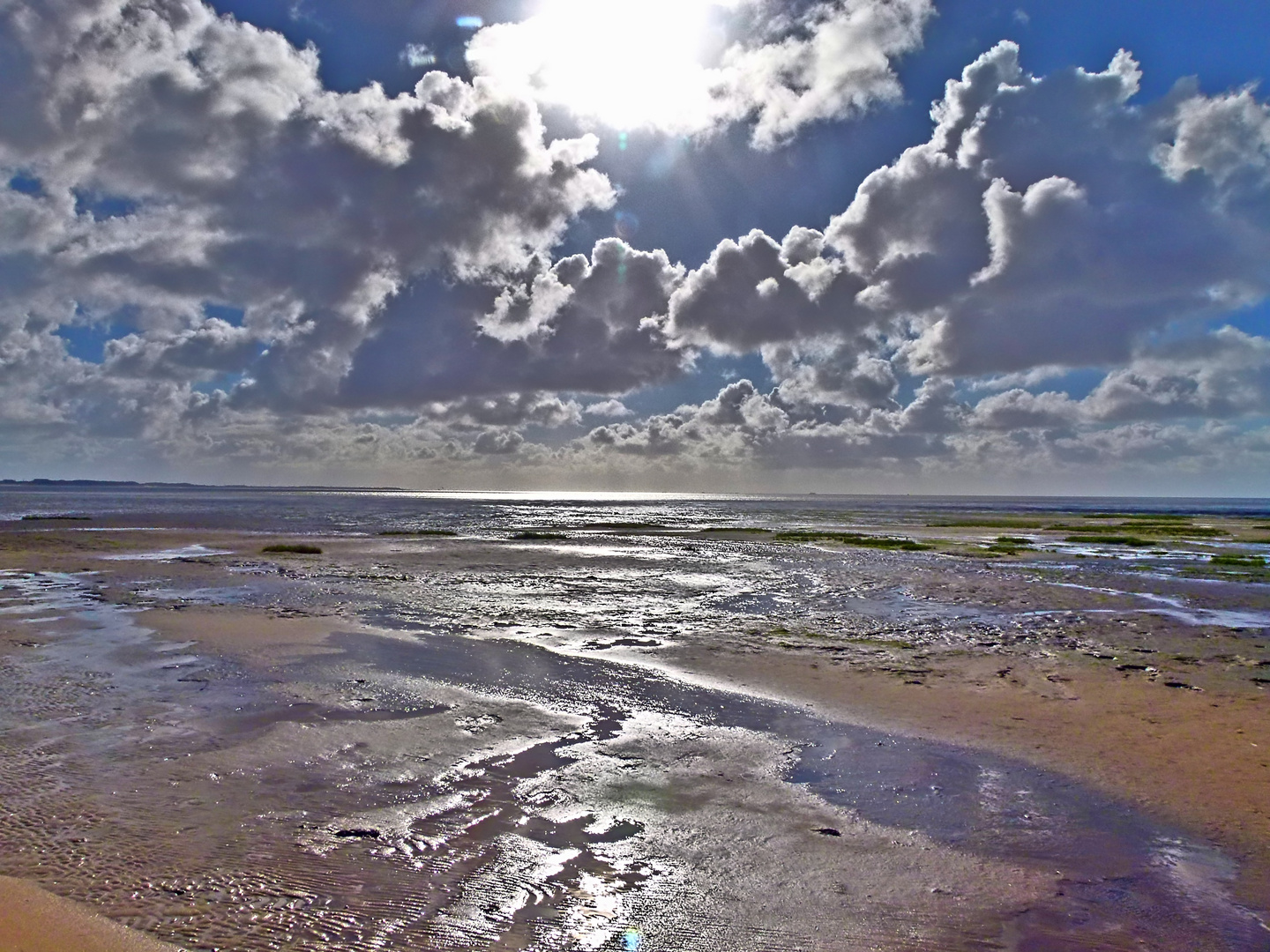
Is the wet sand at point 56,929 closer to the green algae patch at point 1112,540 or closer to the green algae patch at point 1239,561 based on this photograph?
the green algae patch at point 1239,561

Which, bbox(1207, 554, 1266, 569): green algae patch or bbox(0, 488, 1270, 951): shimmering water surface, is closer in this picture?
bbox(0, 488, 1270, 951): shimmering water surface

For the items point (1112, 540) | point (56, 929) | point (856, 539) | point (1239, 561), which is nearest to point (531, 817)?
point (56, 929)

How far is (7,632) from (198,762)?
497 inches

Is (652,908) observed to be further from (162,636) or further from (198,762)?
(162,636)

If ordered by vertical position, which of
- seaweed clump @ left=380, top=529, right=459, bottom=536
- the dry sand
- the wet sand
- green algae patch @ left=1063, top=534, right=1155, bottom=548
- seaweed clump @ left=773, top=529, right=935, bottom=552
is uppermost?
the wet sand

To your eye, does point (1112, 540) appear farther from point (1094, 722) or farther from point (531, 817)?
point (531, 817)

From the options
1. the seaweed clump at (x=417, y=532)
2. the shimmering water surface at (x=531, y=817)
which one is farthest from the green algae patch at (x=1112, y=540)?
the shimmering water surface at (x=531, y=817)

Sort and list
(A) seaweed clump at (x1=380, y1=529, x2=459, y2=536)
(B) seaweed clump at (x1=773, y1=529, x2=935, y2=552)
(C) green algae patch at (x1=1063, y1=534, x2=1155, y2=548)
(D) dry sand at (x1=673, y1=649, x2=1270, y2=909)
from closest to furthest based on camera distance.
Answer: (D) dry sand at (x1=673, y1=649, x2=1270, y2=909) < (B) seaweed clump at (x1=773, y1=529, x2=935, y2=552) < (C) green algae patch at (x1=1063, y1=534, x2=1155, y2=548) < (A) seaweed clump at (x1=380, y1=529, x2=459, y2=536)

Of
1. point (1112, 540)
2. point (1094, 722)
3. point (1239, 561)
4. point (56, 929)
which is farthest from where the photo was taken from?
point (1112, 540)

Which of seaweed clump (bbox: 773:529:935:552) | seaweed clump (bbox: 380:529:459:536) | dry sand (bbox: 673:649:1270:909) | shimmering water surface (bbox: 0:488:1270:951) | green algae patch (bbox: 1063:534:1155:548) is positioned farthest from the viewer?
seaweed clump (bbox: 380:529:459:536)

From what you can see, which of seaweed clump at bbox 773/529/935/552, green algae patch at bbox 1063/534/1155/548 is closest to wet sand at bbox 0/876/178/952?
seaweed clump at bbox 773/529/935/552

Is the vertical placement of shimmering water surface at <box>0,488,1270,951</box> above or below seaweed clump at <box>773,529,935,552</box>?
above

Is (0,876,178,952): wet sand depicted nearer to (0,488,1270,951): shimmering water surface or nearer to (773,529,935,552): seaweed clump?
(0,488,1270,951): shimmering water surface

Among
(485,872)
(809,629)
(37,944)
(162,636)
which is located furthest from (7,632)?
(809,629)
